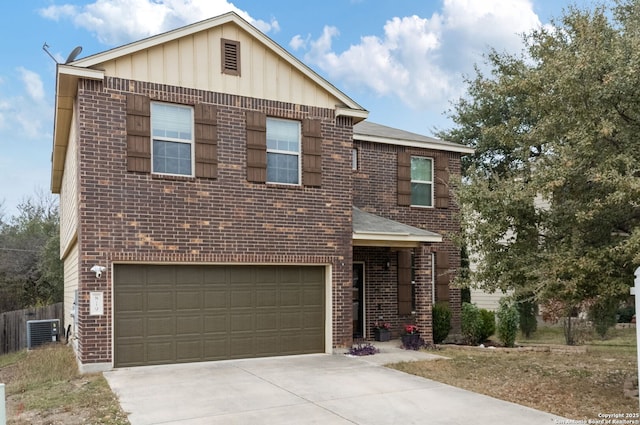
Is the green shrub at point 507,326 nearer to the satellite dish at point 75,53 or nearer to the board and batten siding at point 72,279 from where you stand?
the board and batten siding at point 72,279

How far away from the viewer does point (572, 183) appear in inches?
304

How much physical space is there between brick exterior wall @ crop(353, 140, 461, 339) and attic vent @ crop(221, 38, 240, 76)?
181 inches

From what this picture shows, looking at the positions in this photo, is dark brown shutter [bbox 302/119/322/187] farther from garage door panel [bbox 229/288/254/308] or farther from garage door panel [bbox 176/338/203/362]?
garage door panel [bbox 176/338/203/362]

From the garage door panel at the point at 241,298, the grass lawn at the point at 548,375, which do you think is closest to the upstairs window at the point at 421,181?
the grass lawn at the point at 548,375

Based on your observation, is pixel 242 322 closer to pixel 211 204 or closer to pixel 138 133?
pixel 211 204

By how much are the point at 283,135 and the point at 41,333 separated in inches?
393

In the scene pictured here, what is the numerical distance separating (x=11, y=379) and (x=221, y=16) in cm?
836

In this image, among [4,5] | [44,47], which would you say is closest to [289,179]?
[44,47]

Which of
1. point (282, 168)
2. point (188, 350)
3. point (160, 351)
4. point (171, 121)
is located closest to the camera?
point (160, 351)

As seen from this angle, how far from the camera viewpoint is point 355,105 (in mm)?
12789

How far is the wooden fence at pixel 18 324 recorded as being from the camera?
63.1 ft

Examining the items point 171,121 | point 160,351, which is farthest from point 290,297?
point 171,121

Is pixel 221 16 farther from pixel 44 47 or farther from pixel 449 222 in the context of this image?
pixel 449 222

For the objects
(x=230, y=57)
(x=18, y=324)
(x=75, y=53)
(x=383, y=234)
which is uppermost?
(x=75, y=53)
